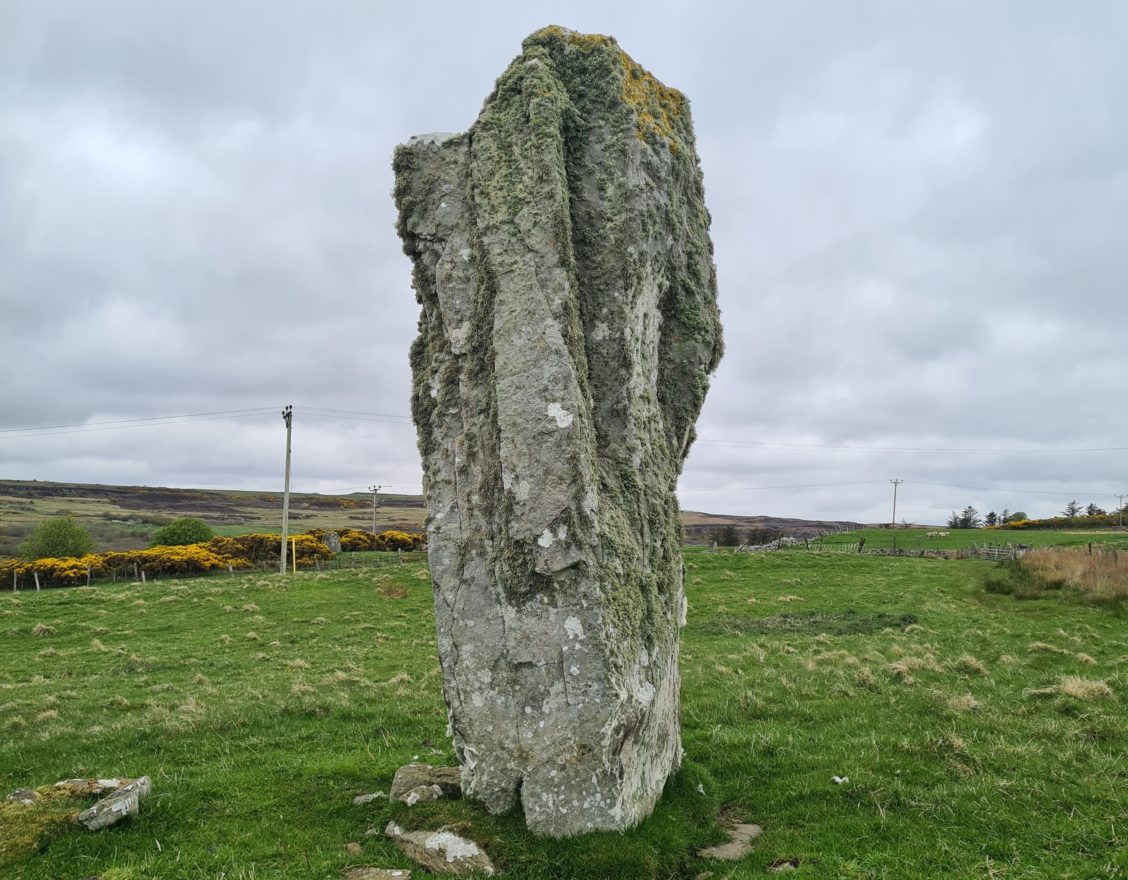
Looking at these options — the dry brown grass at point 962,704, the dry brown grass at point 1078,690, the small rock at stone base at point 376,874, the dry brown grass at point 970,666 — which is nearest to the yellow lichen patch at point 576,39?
the small rock at stone base at point 376,874

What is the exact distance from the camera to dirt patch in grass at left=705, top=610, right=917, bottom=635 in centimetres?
2323

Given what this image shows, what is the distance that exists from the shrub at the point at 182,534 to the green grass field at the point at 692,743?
92.8 ft

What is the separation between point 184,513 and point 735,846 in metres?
140

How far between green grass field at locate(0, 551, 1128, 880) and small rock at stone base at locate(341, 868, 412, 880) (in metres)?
0.18

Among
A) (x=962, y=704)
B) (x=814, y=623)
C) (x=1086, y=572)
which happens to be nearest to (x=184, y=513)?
(x=814, y=623)

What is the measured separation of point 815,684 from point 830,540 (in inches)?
2182

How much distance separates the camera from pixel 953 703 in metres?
12.5

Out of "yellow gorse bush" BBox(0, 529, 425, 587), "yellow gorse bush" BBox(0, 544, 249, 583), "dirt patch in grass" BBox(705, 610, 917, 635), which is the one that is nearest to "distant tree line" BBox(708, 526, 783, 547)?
"yellow gorse bush" BBox(0, 529, 425, 587)

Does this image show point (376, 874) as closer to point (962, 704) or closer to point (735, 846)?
point (735, 846)

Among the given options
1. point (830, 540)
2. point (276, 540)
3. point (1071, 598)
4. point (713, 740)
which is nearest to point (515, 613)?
point (713, 740)

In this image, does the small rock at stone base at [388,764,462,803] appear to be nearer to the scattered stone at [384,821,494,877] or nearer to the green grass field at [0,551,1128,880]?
the green grass field at [0,551,1128,880]

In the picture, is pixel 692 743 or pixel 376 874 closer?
pixel 376 874

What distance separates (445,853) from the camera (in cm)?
708

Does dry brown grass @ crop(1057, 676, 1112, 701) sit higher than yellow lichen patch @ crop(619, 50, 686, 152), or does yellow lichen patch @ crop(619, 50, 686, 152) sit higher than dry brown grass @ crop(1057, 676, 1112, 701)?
yellow lichen patch @ crop(619, 50, 686, 152)
